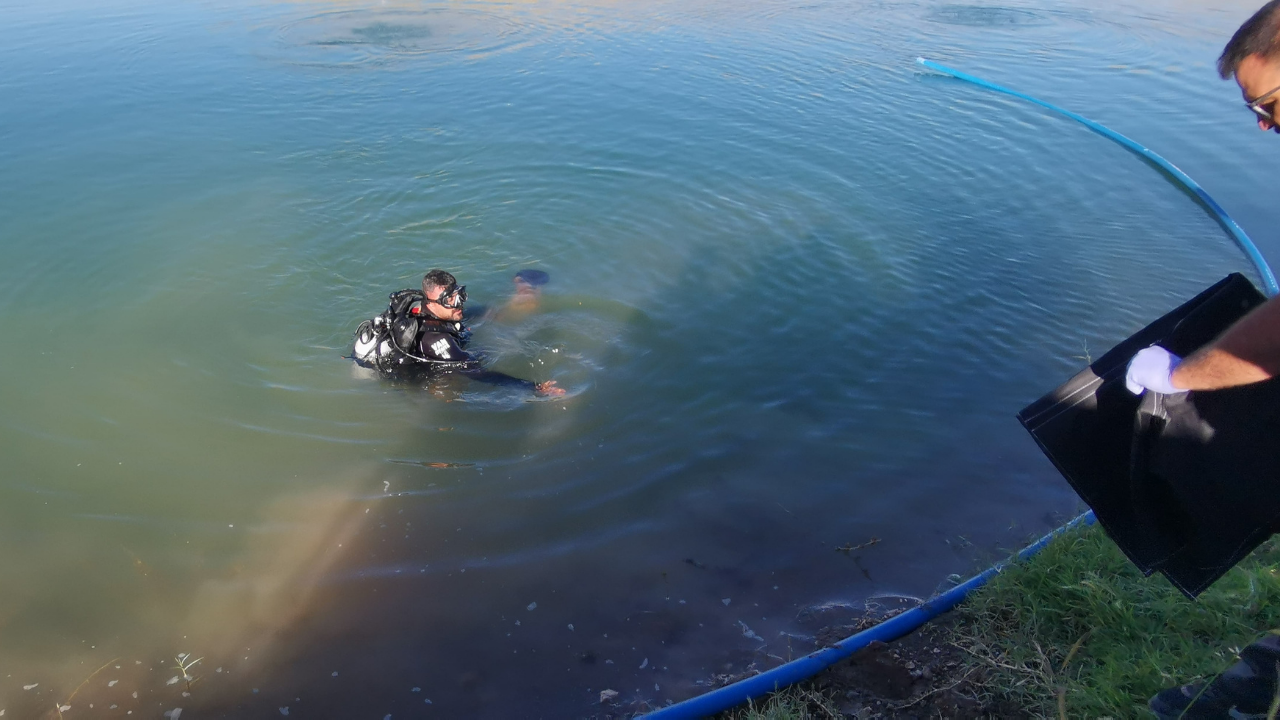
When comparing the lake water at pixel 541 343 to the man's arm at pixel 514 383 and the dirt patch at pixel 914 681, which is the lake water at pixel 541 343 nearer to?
the man's arm at pixel 514 383

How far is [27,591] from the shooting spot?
178 inches

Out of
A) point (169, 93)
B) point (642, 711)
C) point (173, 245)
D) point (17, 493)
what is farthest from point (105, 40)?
point (642, 711)

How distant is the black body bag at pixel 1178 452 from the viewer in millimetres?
2326

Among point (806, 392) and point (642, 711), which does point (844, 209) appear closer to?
point (806, 392)

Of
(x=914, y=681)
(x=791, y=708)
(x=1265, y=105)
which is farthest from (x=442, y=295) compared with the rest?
(x=1265, y=105)

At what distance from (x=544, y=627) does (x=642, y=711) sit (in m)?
0.76

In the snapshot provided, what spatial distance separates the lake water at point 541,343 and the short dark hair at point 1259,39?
9.76 feet

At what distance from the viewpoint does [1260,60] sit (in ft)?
6.88

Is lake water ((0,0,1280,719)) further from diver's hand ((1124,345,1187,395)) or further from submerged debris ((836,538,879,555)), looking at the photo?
diver's hand ((1124,345,1187,395))

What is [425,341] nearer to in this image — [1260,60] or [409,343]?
[409,343]

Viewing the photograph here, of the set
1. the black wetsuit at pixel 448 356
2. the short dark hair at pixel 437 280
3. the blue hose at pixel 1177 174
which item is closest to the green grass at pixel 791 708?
the black wetsuit at pixel 448 356

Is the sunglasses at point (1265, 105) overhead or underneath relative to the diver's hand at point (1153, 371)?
overhead

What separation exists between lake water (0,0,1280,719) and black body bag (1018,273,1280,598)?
5.88 ft

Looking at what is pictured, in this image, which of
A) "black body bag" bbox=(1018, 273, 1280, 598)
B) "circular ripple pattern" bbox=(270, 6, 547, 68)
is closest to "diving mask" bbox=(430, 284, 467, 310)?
"black body bag" bbox=(1018, 273, 1280, 598)
